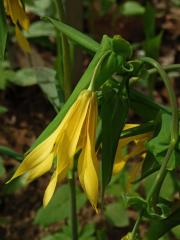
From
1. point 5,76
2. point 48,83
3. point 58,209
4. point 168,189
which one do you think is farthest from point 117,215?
point 5,76

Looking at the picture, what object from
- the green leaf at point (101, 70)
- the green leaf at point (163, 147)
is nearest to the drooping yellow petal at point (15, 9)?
the green leaf at point (101, 70)

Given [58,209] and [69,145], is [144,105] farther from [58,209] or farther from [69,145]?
[58,209]

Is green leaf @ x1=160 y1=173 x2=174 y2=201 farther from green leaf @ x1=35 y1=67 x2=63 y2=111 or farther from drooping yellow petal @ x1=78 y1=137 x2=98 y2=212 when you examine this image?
drooping yellow petal @ x1=78 y1=137 x2=98 y2=212

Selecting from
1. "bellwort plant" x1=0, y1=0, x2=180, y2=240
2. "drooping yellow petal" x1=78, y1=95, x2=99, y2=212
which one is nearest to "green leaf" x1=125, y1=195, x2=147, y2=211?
"bellwort plant" x1=0, y1=0, x2=180, y2=240

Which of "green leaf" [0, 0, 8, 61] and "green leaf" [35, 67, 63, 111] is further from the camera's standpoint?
"green leaf" [35, 67, 63, 111]

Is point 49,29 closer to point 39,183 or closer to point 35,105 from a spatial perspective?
point 35,105
